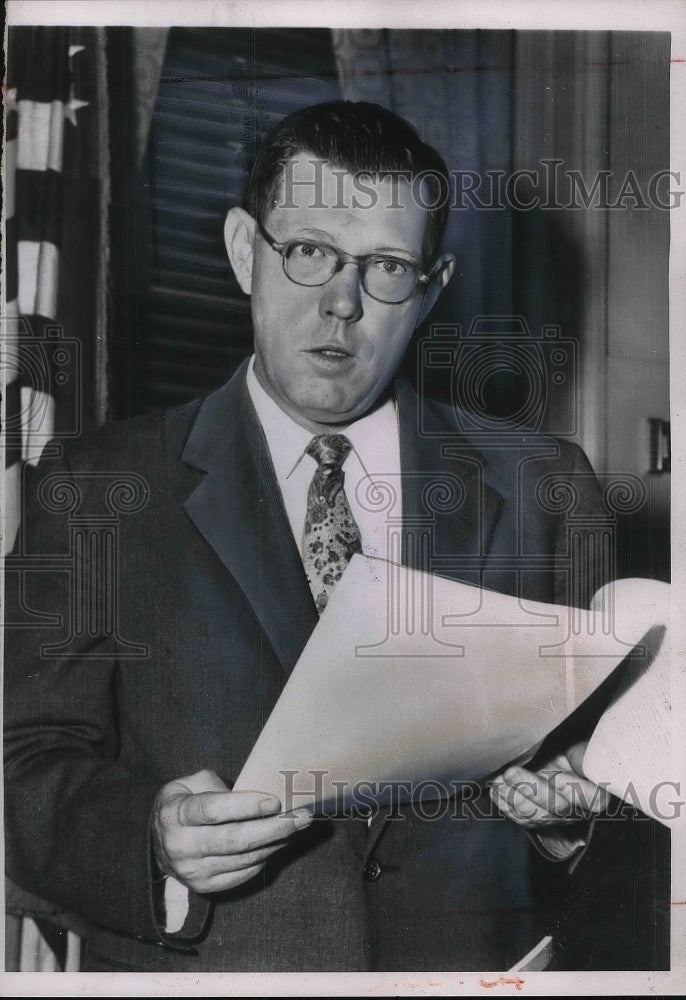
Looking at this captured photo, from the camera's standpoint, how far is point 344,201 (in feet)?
7.65

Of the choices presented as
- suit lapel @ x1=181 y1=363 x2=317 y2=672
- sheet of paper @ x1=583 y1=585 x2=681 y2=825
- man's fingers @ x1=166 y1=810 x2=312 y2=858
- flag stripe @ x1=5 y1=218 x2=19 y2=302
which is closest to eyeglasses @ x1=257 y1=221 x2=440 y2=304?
suit lapel @ x1=181 y1=363 x2=317 y2=672

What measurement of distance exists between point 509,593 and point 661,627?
0.40 metres

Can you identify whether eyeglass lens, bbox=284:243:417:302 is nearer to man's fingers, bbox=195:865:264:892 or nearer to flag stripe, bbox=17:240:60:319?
flag stripe, bbox=17:240:60:319

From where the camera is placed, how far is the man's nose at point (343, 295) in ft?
7.63

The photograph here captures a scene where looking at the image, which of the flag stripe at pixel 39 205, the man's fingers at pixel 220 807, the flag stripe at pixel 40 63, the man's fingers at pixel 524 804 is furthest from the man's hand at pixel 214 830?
the flag stripe at pixel 40 63

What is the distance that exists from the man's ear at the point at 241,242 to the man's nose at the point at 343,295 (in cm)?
19

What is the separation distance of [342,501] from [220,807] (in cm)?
77

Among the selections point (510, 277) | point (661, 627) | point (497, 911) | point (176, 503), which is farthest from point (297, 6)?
point (497, 911)

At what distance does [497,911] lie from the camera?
2.39 metres

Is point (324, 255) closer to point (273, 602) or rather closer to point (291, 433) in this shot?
point (291, 433)

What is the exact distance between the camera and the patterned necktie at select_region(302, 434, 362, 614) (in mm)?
2336

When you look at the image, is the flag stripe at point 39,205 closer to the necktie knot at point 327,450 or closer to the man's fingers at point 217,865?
the necktie knot at point 327,450

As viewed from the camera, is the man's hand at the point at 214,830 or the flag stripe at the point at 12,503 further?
the flag stripe at the point at 12,503

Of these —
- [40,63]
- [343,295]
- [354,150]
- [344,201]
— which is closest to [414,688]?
[343,295]
